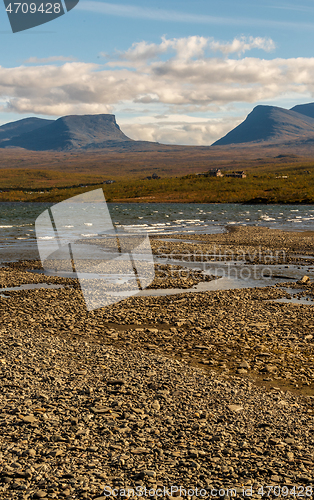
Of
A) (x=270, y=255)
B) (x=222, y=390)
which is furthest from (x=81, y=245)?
(x=222, y=390)

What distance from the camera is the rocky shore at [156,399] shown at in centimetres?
752

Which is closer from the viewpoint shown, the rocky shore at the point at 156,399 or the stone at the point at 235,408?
the rocky shore at the point at 156,399

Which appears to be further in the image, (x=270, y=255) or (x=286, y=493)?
(x=270, y=255)

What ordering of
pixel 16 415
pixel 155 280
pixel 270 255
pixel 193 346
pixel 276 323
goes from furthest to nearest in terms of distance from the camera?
pixel 270 255
pixel 155 280
pixel 276 323
pixel 193 346
pixel 16 415

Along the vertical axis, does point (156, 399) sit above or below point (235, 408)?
above

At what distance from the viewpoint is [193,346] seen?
14477 mm

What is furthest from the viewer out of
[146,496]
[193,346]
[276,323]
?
[276,323]

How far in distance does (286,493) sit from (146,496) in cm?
219

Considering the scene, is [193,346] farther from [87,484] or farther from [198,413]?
[87,484]

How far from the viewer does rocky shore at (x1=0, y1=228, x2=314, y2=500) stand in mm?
7523

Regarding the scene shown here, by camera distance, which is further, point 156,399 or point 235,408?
point 156,399

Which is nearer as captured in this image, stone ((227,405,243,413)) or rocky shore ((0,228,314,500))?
rocky shore ((0,228,314,500))

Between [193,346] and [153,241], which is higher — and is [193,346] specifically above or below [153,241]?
above

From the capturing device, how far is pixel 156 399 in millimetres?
10242
